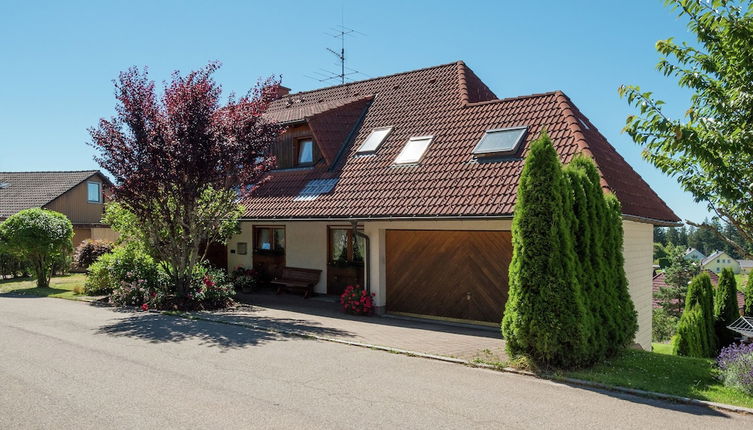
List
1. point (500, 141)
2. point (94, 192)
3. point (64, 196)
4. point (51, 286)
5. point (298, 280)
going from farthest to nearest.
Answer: point (94, 192) < point (64, 196) < point (51, 286) < point (298, 280) < point (500, 141)

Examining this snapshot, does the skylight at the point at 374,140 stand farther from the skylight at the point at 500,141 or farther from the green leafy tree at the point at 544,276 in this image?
the green leafy tree at the point at 544,276

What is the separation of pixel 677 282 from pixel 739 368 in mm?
48246

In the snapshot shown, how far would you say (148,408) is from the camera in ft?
20.7

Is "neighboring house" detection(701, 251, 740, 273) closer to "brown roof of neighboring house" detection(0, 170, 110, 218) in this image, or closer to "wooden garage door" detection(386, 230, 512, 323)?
"brown roof of neighboring house" detection(0, 170, 110, 218)

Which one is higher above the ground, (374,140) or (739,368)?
(374,140)

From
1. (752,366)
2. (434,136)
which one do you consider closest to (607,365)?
(752,366)

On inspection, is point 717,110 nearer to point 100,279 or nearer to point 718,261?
point 100,279

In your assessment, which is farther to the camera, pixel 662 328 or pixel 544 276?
pixel 662 328

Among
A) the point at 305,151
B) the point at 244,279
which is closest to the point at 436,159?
the point at 305,151

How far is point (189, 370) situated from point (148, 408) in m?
1.76

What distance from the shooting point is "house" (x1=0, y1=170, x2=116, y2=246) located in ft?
104

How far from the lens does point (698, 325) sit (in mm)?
13867

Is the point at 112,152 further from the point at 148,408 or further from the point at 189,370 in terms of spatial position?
the point at 148,408

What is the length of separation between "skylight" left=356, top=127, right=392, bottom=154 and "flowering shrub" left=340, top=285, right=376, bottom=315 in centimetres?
421
